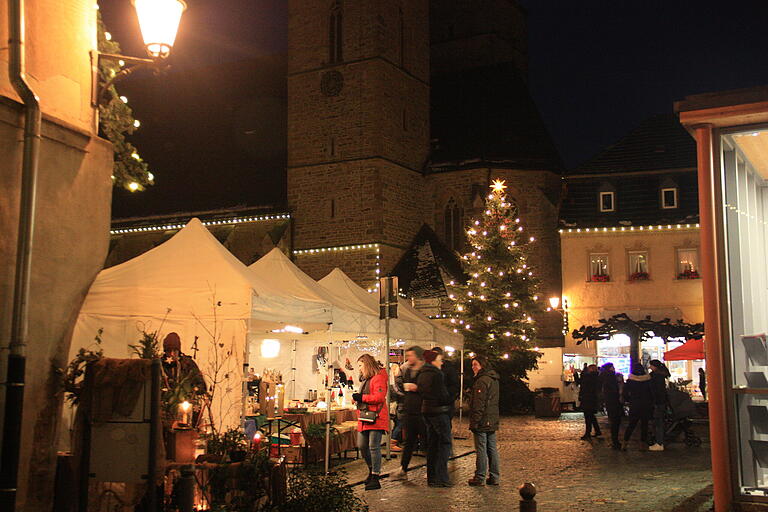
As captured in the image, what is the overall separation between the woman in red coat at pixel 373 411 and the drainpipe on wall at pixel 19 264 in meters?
5.71

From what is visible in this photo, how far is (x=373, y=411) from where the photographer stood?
447 inches

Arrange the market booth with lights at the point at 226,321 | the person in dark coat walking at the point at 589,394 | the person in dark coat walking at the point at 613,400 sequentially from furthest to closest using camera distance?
the person in dark coat walking at the point at 589,394, the person in dark coat walking at the point at 613,400, the market booth with lights at the point at 226,321

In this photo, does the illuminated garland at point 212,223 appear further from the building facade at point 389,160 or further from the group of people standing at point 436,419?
the group of people standing at point 436,419

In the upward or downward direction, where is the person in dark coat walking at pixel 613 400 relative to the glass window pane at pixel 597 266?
downward

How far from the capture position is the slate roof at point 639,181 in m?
33.1

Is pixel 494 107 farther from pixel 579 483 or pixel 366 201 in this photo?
pixel 579 483

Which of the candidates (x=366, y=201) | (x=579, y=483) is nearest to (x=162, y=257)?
(x=579, y=483)

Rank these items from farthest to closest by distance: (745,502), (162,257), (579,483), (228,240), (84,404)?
(228,240) < (162,257) < (579,483) < (745,502) < (84,404)

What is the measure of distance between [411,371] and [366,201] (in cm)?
1954

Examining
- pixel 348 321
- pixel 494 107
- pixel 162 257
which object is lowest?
pixel 348 321

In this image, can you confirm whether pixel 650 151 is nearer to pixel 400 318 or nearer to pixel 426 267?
pixel 426 267

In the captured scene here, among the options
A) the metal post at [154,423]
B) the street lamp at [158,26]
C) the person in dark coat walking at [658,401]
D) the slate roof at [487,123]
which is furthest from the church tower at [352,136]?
the metal post at [154,423]

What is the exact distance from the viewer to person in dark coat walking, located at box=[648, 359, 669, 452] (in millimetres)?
15633

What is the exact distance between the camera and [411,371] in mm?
13078
